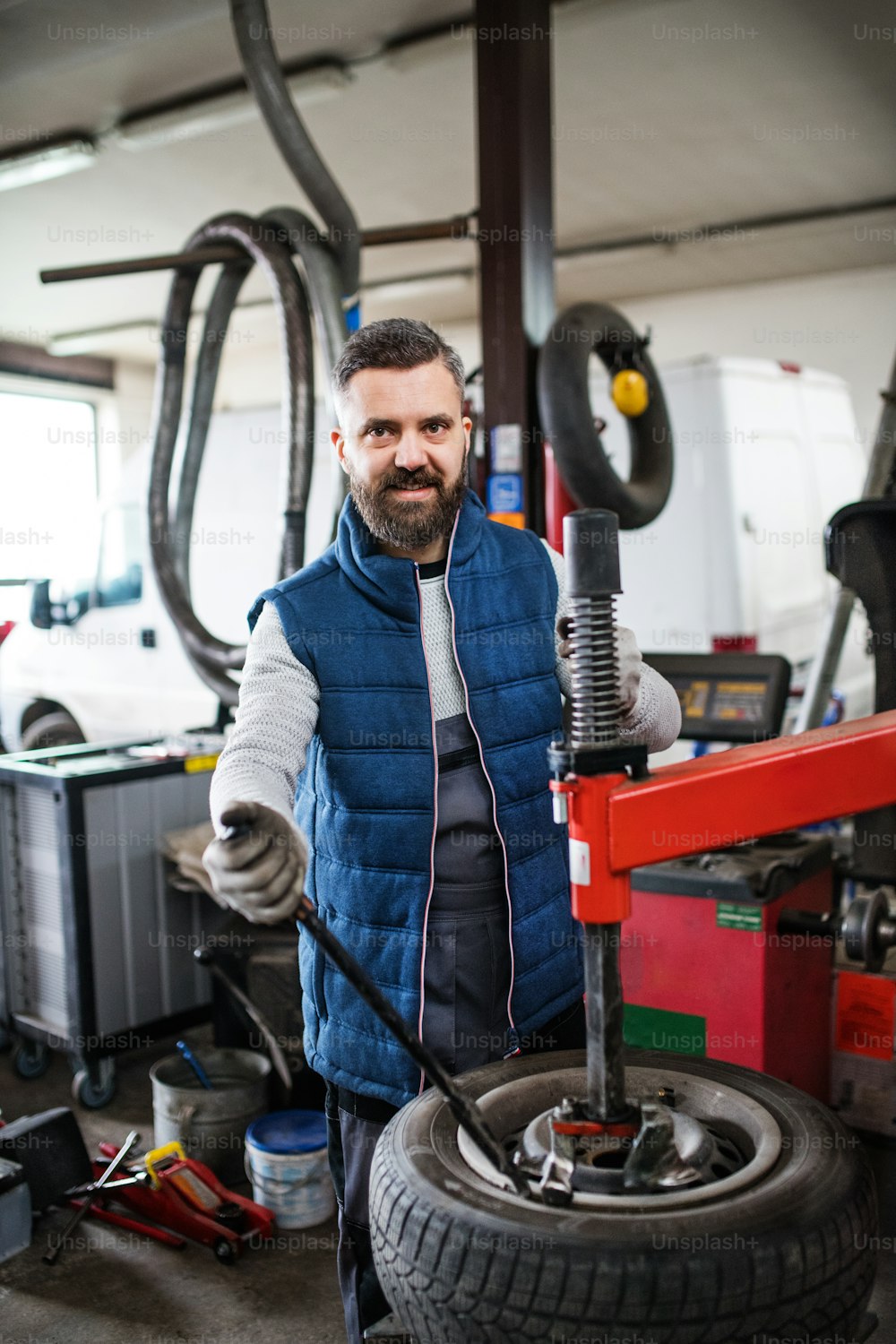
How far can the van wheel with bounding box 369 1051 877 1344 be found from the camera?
37.3 inches

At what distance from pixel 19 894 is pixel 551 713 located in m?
2.27

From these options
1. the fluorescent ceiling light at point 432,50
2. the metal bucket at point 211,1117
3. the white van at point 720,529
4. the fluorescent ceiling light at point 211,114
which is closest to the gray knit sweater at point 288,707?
the metal bucket at point 211,1117

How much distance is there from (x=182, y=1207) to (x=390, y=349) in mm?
1941

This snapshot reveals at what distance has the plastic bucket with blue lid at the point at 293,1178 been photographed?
2.55 meters

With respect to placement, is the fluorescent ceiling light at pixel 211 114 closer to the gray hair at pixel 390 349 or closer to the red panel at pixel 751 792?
the gray hair at pixel 390 349

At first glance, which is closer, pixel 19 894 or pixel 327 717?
pixel 327 717

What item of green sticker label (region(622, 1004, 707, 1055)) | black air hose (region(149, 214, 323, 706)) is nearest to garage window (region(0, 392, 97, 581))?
black air hose (region(149, 214, 323, 706))

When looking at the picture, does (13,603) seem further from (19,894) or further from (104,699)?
(19,894)

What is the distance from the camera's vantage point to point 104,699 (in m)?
6.49

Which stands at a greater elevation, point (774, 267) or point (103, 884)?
point (774, 267)

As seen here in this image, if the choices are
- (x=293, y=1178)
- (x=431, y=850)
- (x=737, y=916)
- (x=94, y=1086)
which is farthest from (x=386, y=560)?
(x=94, y=1086)

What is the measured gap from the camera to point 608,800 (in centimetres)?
108

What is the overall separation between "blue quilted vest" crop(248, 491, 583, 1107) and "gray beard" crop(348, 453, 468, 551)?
37mm

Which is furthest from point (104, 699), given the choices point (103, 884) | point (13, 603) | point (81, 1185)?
point (81, 1185)
